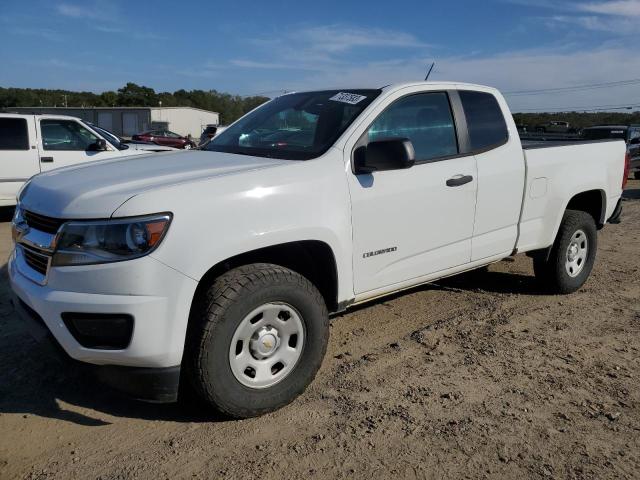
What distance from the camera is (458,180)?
13.1 feet

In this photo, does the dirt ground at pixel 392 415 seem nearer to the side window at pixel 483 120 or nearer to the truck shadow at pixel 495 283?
the truck shadow at pixel 495 283

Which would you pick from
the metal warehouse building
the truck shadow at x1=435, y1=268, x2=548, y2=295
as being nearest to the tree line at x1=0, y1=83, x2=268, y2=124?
the metal warehouse building

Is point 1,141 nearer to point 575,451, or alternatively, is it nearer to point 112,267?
point 112,267

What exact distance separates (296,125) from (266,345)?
65.2 inches

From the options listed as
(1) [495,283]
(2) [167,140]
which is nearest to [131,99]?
(2) [167,140]

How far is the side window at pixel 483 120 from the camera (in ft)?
14.1

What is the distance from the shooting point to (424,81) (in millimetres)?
4141

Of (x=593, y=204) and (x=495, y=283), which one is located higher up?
(x=593, y=204)

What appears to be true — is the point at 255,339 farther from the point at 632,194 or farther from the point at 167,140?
the point at 167,140

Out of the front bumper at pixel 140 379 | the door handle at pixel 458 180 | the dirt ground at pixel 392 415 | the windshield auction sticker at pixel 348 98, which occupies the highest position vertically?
the windshield auction sticker at pixel 348 98

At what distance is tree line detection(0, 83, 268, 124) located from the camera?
3674 inches

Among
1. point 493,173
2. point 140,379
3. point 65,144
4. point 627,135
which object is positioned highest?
point 627,135

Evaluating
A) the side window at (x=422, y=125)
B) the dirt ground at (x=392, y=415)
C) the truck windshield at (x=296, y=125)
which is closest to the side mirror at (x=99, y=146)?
the dirt ground at (x=392, y=415)

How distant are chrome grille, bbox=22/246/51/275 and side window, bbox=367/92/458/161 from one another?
201 centimetres
